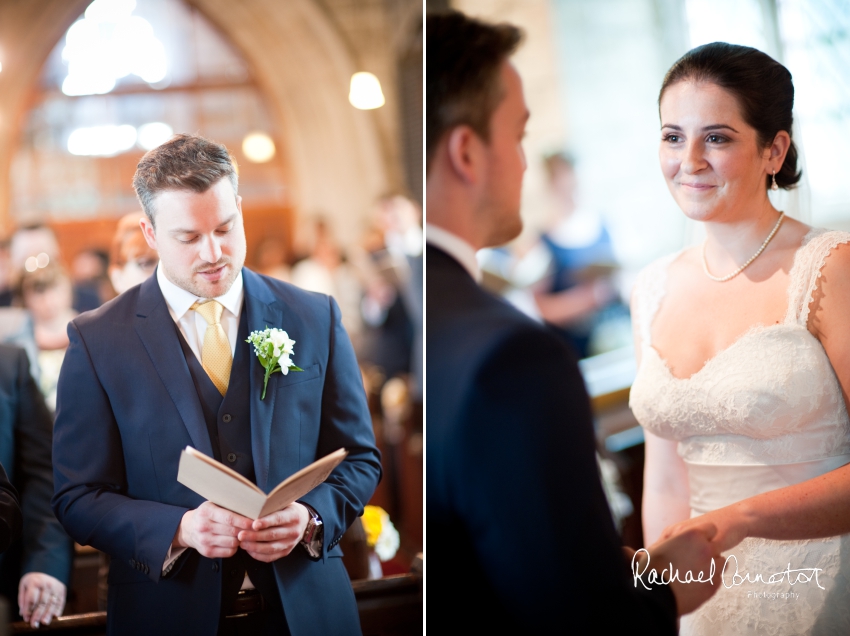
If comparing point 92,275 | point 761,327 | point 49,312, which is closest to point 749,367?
point 761,327

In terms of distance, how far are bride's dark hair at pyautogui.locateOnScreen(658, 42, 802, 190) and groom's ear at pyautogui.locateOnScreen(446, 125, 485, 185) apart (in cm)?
62

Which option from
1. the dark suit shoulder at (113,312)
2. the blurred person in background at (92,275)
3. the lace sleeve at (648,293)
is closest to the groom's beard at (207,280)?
the dark suit shoulder at (113,312)

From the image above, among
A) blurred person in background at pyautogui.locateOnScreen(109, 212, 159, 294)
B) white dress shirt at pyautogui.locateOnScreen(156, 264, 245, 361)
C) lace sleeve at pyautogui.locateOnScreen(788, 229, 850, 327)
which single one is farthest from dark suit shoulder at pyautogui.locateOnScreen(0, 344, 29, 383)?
lace sleeve at pyautogui.locateOnScreen(788, 229, 850, 327)

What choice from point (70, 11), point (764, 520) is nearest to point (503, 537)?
point (764, 520)

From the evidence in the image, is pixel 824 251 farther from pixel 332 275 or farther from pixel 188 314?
pixel 188 314

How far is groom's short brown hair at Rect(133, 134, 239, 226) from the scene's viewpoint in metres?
2.00

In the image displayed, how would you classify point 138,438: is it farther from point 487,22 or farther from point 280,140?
point 487,22

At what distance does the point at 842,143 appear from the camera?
208 cm

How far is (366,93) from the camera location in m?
2.80

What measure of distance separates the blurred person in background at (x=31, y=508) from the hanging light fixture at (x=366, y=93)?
150 centimetres

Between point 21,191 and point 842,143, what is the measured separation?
2.42 meters

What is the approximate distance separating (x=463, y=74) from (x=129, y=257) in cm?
112

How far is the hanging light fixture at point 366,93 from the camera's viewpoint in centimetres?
278

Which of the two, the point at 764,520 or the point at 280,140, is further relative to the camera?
the point at 280,140
